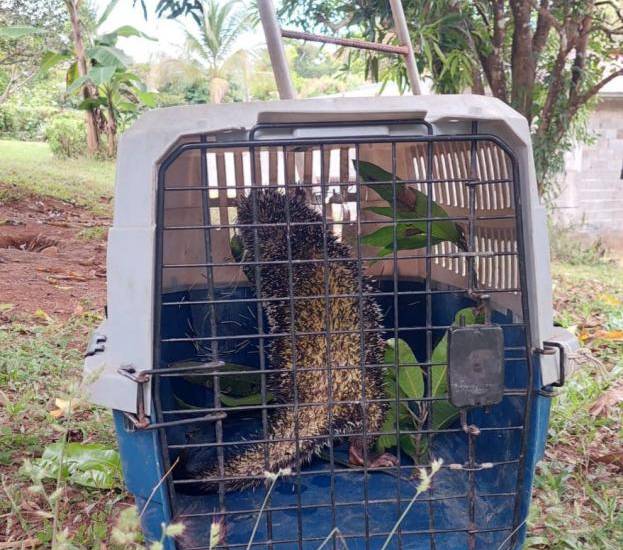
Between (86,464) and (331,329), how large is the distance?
82 centimetres

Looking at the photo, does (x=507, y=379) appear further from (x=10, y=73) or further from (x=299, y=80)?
(x=299, y=80)

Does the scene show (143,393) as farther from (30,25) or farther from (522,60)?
(30,25)

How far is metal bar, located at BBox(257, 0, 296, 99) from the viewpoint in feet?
7.22

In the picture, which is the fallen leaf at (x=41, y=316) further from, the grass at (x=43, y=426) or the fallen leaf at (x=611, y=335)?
the fallen leaf at (x=611, y=335)

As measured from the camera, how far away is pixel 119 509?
6.51 feet

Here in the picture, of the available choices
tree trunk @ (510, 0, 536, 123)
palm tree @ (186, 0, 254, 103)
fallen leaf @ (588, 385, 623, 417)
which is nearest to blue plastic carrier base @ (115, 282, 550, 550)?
fallen leaf @ (588, 385, 623, 417)

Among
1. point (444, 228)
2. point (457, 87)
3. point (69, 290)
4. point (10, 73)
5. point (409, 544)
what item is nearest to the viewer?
point (409, 544)

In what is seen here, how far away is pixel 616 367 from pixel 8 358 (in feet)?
8.16

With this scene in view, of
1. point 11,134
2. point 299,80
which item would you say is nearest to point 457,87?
point 11,134

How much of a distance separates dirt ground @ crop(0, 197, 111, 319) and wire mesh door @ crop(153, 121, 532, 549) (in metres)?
1.65

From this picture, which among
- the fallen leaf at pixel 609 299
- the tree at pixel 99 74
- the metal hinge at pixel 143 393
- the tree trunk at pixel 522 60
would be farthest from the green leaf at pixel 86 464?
the tree at pixel 99 74

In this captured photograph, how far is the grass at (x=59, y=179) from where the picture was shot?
23.5 ft

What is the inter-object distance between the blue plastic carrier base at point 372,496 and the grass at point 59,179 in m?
5.21

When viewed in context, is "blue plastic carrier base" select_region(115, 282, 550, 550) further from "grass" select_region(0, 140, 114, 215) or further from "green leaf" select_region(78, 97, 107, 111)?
"green leaf" select_region(78, 97, 107, 111)
